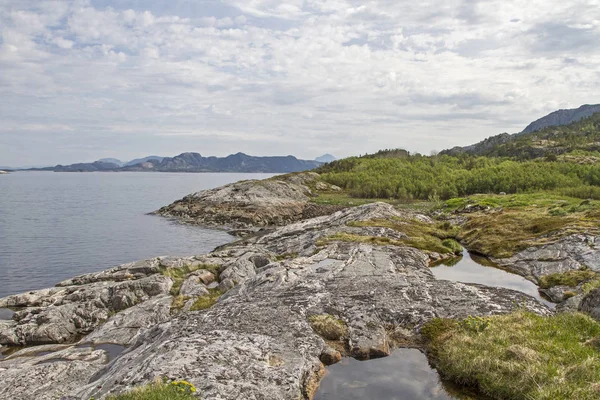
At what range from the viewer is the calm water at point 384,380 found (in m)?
14.7

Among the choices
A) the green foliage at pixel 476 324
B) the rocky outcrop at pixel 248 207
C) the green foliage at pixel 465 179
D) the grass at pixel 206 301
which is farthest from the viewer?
the green foliage at pixel 465 179

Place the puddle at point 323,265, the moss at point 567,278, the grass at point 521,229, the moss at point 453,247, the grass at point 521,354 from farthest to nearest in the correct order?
the moss at point 453,247
the grass at point 521,229
the puddle at point 323,265
the moss at point 567,278
the grass at point 521,354

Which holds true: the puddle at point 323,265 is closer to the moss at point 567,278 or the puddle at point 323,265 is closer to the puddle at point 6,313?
the moss at point 567,278

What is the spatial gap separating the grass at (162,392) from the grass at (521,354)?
33.3 ft

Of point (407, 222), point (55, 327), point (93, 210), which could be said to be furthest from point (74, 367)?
point (93, 210)

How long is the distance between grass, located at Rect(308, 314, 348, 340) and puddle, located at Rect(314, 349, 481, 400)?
5.68 ft

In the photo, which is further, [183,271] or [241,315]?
[183,271]

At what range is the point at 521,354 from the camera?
15.1 meters

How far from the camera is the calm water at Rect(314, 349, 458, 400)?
48.3 ft

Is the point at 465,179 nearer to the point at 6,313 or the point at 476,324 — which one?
the point at 476,324

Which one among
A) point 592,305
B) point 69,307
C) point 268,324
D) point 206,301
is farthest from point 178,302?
point 592,305

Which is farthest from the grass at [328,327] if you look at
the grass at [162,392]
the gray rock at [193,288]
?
the gray rock at [193,288]

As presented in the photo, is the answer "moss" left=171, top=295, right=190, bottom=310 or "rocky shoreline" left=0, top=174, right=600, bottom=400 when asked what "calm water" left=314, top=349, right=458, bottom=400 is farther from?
"moss" left=171, top=295, right=190, bottom=310

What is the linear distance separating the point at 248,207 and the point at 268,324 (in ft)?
277
